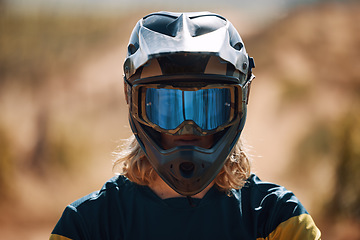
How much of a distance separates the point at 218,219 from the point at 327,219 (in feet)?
13.8

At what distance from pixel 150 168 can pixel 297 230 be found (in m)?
0.62

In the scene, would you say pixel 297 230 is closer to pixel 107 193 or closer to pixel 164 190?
pixel 164 190

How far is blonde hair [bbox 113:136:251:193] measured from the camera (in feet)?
5.99

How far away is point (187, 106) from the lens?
1.68 m

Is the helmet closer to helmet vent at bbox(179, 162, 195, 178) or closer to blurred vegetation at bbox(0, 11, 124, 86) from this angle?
helmet vent at bbox(179, 162, 195, 178)

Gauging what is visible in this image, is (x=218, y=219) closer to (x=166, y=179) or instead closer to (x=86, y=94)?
(x=166, y=179)

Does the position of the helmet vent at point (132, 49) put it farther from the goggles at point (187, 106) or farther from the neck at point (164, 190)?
the neck at point (164, 190)

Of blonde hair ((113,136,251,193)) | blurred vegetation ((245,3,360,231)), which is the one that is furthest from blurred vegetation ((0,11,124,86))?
blonde hair ((113,136,251,193))

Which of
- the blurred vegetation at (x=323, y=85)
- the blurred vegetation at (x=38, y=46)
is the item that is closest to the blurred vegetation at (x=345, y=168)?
the blurred vegetation at (x=323, y=85)

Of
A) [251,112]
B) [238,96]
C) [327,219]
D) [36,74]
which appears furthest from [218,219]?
[36,74]

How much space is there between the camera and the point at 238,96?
1.72 m

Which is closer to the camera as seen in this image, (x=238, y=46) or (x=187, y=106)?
(x=187, y=106)

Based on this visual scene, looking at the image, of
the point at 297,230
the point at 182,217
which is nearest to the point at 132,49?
the point at 182,217

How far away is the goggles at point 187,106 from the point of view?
167 centimetres
